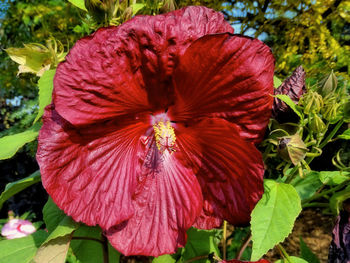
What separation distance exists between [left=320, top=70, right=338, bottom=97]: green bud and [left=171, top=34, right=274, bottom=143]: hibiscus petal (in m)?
0.16

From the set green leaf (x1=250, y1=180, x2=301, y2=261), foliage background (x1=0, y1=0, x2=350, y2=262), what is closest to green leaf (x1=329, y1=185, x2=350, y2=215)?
green leaf (x1=250, y1=180, x2=301, y2=261)

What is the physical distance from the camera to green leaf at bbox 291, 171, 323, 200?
81cm

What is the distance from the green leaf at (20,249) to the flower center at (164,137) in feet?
1.28

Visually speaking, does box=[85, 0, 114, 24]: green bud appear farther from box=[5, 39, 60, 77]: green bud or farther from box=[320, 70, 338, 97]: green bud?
box=[320, 70, 338, 97]: green bud

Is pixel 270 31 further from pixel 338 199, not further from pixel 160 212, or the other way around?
pixel 160 212

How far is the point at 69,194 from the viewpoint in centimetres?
56

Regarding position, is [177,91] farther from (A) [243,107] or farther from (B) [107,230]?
(B) [107,230]

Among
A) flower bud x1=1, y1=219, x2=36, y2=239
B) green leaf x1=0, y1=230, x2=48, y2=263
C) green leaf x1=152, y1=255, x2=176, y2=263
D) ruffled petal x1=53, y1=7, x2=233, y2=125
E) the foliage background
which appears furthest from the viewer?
the foliage background

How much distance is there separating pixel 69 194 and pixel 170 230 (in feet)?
0.69

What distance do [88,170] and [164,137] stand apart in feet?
A: 0.67

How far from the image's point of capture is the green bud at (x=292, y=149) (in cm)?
59

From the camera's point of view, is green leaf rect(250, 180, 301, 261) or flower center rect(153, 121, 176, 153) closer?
green leaf rect(250, 180, 301, 261)

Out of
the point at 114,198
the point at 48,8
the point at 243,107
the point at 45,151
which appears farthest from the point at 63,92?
the point at 48,8

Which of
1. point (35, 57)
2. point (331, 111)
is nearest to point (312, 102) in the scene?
point (331, 111)
